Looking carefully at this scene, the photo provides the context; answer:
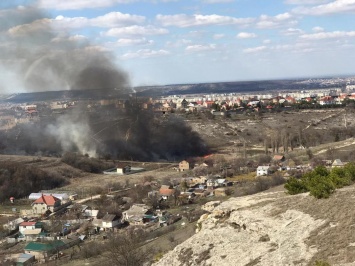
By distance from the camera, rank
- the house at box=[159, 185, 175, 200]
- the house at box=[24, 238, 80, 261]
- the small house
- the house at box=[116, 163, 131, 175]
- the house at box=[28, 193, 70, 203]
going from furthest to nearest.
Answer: the house at box=[116, 163, 131, 175] < the small house < the house at box=[28, 193, 70, 203] < the house at box=[159, 185, 175, 200] < the house at box=[24, 238, 80, 261]

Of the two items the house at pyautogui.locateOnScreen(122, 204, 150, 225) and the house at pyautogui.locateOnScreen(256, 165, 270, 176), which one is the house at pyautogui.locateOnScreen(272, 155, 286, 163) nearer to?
the house at pyautogui.locateOnScreen(256, 165, 270, 176)

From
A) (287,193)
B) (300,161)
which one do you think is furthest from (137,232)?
(300,161)

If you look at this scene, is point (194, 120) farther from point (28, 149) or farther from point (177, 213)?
point (177, 213)

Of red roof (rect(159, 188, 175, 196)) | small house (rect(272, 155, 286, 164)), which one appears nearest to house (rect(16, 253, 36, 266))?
red roof (rect(159, 188, 175, 196))

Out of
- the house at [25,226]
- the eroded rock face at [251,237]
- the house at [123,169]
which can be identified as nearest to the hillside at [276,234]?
the eroded rock face at [251,237]

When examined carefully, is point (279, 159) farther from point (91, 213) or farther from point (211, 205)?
point (211, 205)
